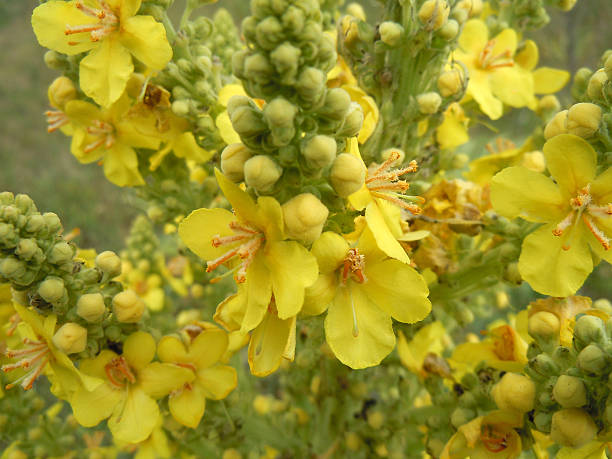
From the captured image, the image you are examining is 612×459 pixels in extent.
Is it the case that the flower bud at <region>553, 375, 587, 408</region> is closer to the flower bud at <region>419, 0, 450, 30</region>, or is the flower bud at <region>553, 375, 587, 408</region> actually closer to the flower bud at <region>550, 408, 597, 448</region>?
the flower bud at <region>550, 408, 597, 448</region>

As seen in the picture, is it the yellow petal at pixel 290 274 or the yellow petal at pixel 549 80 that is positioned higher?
the yellow petal at pixel 549 80

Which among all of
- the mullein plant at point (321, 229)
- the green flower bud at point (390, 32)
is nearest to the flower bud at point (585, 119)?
the mullein plant at point (321, 229)

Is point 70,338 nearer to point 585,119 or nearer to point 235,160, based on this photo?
point 235,160

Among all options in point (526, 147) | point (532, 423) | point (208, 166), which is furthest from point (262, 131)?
point (526, 147)

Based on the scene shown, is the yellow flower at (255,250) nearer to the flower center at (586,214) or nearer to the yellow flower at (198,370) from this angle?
the yellow flower at (198,370)

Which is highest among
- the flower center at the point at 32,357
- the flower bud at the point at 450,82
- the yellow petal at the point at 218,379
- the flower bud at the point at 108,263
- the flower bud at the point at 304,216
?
the flower bud at the point at 450,82

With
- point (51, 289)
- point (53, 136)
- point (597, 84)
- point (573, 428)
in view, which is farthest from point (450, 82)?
point (53, 136)

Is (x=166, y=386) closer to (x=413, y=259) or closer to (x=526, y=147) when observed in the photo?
(x=413, y=259)
